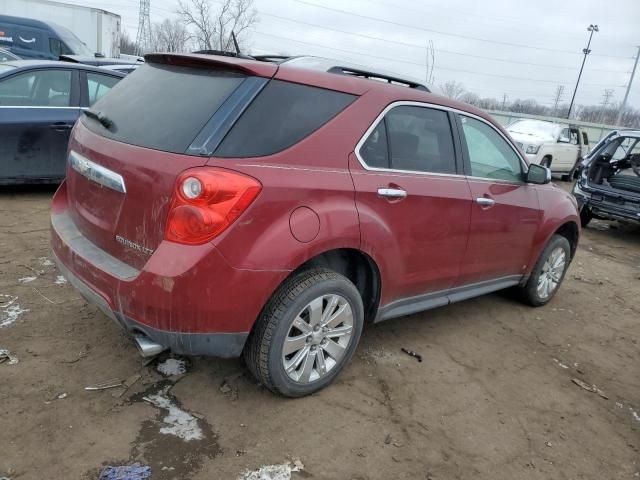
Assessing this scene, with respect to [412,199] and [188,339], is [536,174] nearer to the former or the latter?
[412,199]

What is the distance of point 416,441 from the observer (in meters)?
2.66

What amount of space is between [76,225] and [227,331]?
1174mm

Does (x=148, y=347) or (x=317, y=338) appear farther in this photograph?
(x=317, y=338)

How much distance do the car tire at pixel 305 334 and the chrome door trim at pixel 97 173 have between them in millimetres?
929

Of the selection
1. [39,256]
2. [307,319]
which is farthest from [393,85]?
[39,256]

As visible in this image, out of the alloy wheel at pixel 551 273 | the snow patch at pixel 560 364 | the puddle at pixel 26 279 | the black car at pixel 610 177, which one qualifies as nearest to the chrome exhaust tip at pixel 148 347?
the puddle at pixel 26 279

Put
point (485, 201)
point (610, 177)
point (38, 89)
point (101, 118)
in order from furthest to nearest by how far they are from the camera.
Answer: point (610, 177), point (38, 89), point (485, 201), point (101, 118)

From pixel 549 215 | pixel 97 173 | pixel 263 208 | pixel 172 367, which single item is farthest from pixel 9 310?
pixel 549 215

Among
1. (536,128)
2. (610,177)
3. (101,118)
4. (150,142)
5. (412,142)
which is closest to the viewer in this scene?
(150,142)

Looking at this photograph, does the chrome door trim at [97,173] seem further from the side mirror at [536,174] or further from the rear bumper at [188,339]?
the side mirror at [536,174]

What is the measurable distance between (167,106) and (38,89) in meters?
4.22

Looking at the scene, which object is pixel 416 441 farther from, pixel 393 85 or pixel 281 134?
pixel 393 85

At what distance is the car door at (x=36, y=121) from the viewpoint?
565 cm

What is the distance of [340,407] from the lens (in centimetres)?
286
